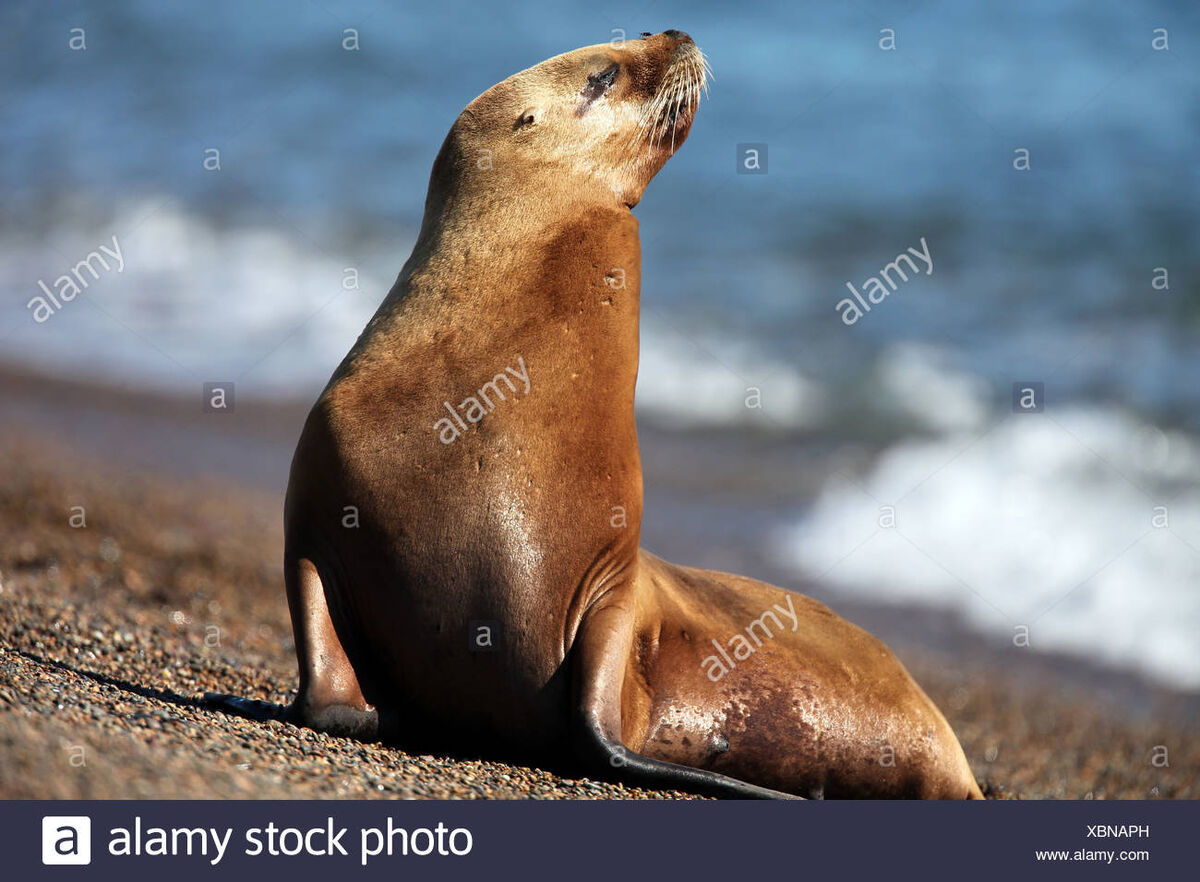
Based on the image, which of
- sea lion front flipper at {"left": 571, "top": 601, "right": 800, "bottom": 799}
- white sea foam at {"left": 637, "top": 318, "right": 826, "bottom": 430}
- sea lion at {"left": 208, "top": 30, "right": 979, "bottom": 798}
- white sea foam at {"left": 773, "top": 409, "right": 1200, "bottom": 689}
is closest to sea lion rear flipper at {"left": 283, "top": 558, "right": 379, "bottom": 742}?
sea lion at {"left": 208, "top": 30, "right": 979, "bottom": 798}

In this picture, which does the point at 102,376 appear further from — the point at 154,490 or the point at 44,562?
the point at 44,562

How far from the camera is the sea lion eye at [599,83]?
16.1 ft

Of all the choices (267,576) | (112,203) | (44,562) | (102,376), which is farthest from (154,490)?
(112,203)

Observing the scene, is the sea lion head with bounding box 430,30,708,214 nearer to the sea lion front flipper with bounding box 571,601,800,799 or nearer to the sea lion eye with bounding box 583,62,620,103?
the sea lion eye with bounding box 583,62,620,103

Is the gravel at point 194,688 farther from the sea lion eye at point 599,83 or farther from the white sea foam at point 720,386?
the white sea foam at point 720,386

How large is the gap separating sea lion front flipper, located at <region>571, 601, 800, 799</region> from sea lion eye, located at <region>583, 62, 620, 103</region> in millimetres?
2048

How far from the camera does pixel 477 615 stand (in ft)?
12.7

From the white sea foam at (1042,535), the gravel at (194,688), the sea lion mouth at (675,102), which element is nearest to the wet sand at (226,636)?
the gravel at (194,688)

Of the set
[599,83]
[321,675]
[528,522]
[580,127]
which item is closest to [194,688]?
[321,675]

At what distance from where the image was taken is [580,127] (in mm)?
4820

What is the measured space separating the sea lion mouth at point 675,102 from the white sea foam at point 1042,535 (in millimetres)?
6411

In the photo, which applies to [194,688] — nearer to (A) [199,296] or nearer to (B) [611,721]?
(B) [611,721]

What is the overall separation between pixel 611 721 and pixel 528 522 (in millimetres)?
659

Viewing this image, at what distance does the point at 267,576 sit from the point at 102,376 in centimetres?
741
